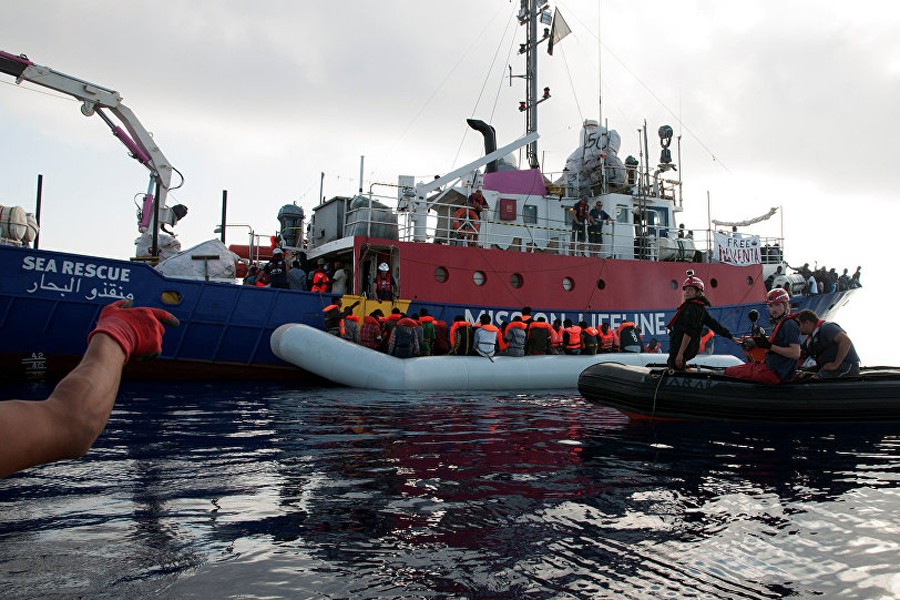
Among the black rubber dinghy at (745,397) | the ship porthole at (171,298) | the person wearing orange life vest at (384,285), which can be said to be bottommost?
the black rubber dinghy at (745,397)

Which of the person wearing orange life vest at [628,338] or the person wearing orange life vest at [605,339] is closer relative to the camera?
the person wearing orange life vest at [605,339]

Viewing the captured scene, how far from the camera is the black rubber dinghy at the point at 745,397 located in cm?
753

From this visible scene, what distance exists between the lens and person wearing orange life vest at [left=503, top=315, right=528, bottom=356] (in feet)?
45.9

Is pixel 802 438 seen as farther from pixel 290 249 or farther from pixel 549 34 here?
pixel 549 34

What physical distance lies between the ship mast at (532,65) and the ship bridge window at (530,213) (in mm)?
2572

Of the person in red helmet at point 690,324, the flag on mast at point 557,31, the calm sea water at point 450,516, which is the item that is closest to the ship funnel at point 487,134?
the flag on mast at point 557,31

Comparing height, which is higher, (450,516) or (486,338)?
(486,338)

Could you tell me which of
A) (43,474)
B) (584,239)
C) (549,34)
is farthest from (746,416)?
(549,34)

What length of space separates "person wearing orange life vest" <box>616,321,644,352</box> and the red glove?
14.9 m

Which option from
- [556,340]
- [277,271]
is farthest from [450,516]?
[277,271]

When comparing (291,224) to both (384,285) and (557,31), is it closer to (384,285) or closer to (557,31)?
(384,285)

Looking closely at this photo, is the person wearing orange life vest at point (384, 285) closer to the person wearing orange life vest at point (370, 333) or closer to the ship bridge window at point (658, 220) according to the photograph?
the person wearing orange life vest at point (370, 333)

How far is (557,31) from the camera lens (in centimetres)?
2178

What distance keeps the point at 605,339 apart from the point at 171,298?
9.63 metres
